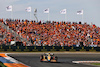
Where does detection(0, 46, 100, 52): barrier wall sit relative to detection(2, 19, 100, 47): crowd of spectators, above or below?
below

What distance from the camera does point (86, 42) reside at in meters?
44.5

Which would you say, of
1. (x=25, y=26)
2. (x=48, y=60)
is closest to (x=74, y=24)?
(x=25, y=26)

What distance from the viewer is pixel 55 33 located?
45281mm

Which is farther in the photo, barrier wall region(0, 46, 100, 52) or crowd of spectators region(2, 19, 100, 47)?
crowd of spectators region(2, 19, 100, 47)

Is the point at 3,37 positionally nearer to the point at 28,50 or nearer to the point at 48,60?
the point at 28,50

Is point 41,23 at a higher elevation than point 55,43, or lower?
higher

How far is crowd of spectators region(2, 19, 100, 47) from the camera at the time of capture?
142 ft

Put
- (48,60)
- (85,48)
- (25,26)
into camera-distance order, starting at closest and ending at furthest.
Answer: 1. (48,60)
2. (85,48)
3. (25,26)

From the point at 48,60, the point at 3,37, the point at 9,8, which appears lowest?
the point at 48,60

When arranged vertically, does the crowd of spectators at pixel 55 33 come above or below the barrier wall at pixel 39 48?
above

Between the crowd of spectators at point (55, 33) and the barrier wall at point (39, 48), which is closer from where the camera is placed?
the barrier wall at point (39, 48)

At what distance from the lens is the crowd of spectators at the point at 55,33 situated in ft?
142

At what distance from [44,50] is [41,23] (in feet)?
36.5

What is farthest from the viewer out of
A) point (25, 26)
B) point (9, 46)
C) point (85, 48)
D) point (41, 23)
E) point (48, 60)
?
point (41, 23)
